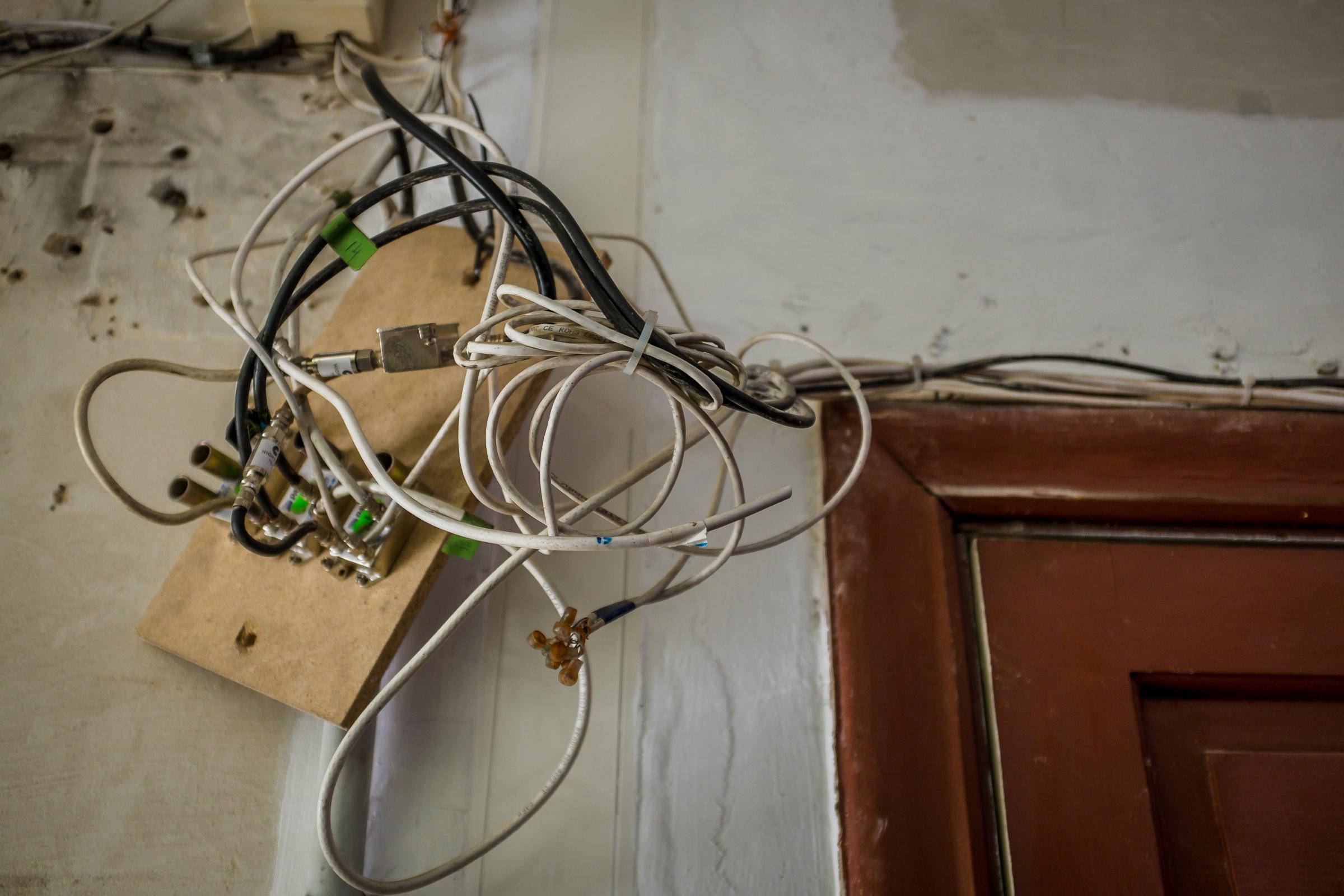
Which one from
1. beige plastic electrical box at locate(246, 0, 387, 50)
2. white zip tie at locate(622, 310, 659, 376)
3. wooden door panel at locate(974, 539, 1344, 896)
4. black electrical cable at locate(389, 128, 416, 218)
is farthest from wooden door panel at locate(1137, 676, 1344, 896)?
beige plastic electrical box at locate(246, 0, 387, 50)

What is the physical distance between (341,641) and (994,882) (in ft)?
1.70

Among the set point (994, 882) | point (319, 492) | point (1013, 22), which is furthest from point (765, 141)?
point (994, 882)

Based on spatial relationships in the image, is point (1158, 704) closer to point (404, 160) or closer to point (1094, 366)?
point (1094, 366)

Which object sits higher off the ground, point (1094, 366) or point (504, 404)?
point (1094, 366)

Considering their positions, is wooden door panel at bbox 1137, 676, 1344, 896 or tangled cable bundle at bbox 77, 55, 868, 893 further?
wooden door panel at bbox 1137, 676, 1344, 896

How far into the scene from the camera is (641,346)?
1.42 ft

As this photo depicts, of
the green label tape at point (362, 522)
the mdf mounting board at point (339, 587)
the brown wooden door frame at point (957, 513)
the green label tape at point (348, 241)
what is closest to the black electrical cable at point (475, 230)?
the mdf mounting board at point (339, 587)

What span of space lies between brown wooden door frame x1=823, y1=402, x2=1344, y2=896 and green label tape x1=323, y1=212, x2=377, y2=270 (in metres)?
0.40

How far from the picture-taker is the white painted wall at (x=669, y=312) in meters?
Answer: 0.58

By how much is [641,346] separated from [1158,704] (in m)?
0.56

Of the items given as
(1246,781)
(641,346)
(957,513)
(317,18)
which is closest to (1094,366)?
(957,513)

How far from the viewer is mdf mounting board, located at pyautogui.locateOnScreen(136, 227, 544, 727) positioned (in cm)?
54

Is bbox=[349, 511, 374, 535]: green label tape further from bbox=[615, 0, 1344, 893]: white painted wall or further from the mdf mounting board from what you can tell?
bbox=[615, 0, 1344, 893]: white painted wall

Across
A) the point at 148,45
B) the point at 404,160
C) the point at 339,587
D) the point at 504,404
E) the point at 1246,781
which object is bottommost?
the point at 1246,781
